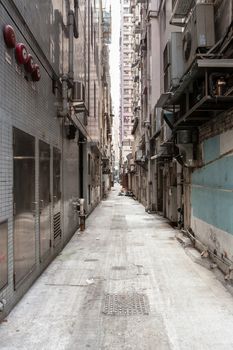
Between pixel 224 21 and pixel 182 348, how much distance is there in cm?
496

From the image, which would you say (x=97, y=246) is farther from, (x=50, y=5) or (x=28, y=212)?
(x=50, y=5)

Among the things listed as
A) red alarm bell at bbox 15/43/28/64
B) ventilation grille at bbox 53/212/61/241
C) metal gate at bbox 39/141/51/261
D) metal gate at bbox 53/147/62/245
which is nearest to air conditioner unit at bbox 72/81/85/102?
metal gate at bbox 53/147/62/245

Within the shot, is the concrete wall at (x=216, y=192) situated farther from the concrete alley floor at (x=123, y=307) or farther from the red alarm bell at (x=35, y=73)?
the red alarm bell at (x=35, y=73)

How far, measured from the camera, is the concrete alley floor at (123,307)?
4.14 metres

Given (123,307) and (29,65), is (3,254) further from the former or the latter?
(29,65)

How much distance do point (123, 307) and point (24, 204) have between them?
2.02 meters

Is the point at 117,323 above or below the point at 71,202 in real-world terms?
below

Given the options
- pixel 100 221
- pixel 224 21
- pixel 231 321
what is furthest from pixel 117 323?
pixel 100 221

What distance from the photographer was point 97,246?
32.9ft

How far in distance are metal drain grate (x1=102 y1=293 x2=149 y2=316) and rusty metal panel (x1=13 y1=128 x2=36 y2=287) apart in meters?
1.27

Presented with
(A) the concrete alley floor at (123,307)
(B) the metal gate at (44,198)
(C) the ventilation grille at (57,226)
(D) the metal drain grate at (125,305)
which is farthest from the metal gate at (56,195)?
(D) the metal drain grate at (125,305)

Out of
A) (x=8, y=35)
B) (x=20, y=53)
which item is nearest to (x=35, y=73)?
(x=20, y=53)

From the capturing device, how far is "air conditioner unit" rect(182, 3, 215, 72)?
6668 mm

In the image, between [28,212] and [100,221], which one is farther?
[100,221]
